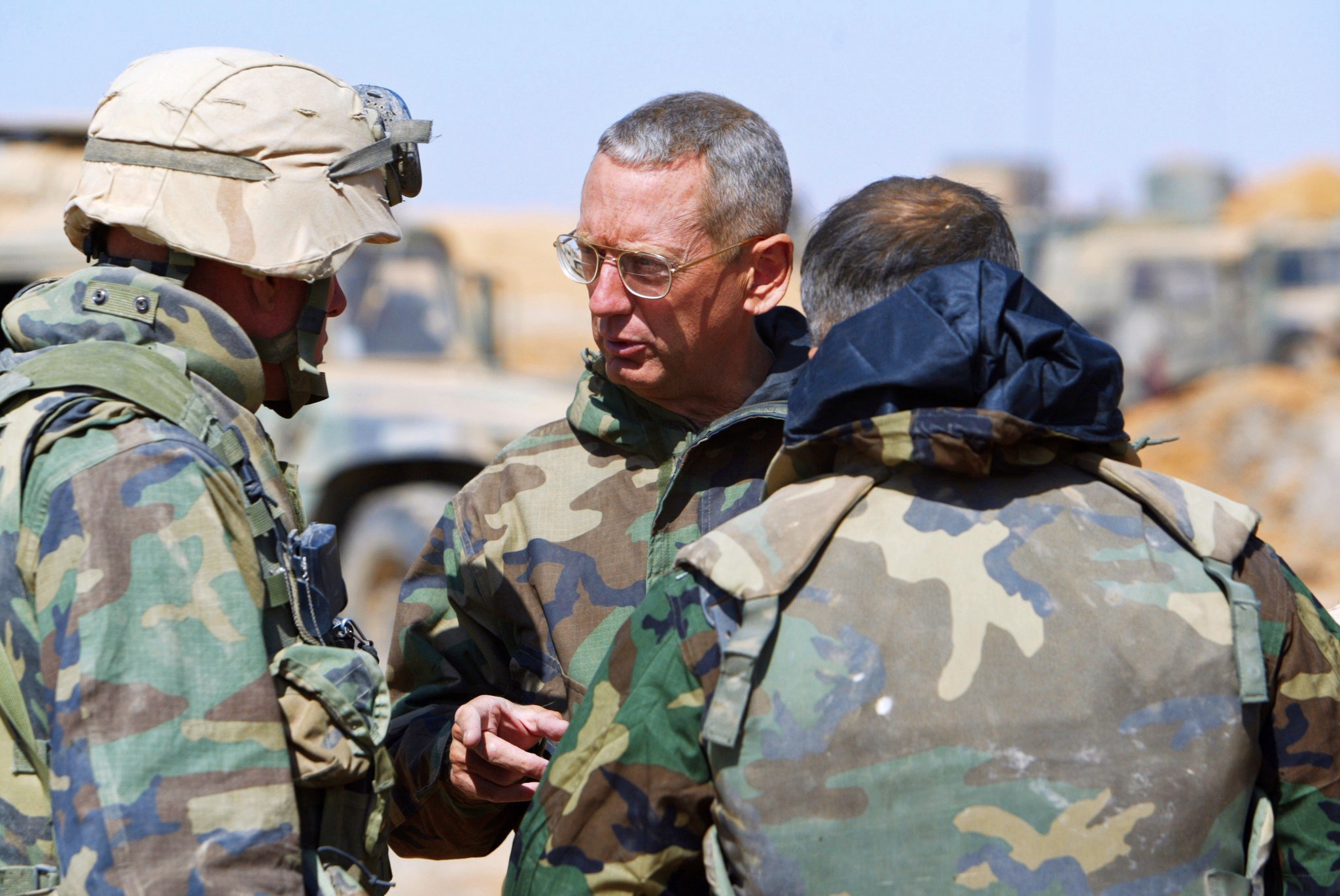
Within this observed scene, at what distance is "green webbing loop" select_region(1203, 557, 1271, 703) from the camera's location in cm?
158

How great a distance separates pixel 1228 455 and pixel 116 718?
39.9 ft

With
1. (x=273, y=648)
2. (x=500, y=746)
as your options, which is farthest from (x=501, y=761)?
(x=273, y=648)

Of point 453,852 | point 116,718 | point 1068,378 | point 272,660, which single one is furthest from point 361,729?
point 1068,378

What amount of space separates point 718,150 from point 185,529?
1284 millimetres

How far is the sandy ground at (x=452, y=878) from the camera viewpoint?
15.5ft

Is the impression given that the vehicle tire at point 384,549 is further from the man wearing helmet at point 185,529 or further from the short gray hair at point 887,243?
the short gray hair at point 887,243

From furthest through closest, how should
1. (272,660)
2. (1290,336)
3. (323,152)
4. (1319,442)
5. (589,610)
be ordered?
(1290,336) < (1319,442) < (589,610) < (323,152) < (272,660)

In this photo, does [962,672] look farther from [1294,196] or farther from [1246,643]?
[1294,196]

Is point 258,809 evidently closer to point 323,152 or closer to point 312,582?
point 312,582

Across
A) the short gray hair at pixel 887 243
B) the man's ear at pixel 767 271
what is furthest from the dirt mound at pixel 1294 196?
the short gray hair at pixel 887 243

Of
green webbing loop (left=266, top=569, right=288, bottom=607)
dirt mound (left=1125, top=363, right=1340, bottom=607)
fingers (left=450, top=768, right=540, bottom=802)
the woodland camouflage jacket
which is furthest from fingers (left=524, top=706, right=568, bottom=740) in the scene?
dirt mound (left=1125, top=363, right=1340, bottom=607)

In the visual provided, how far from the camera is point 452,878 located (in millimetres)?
4852

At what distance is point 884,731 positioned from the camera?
1562 millimetres

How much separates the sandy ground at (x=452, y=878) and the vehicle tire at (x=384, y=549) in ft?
6.92
